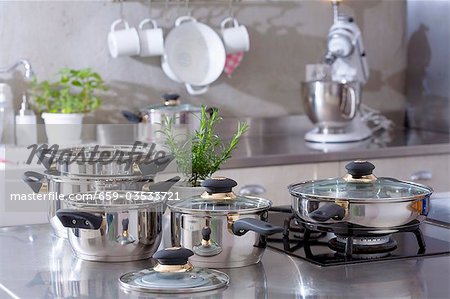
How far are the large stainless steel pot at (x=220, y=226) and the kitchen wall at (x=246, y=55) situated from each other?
209 cm

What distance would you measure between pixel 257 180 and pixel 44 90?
914 mm

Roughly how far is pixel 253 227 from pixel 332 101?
2.21m

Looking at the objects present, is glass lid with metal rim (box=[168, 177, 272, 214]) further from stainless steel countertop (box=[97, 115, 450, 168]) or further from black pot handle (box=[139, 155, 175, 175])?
stainless steel countertop (box=[97, 115, 450, 168])

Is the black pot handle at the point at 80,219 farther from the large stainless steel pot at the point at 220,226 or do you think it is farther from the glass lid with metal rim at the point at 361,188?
the glass lid with metal rim at the point at 361,188

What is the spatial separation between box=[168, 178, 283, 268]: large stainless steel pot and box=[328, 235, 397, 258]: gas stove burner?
0.18 meters

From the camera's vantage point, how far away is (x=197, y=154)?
5.47 ft

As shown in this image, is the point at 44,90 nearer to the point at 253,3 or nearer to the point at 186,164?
the point at 253,3

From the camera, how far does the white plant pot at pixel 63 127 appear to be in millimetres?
3297

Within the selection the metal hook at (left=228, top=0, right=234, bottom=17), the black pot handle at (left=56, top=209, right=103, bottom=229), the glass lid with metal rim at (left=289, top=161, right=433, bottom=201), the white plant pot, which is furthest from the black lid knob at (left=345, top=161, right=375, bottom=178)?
the metal hook at (left=228, top=0, right=234, bottom=17)

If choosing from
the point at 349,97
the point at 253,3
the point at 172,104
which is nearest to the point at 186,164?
the point at 172,104

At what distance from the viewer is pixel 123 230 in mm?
1497

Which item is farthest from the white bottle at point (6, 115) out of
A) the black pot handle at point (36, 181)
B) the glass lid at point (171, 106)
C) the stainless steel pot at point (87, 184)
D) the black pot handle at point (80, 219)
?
the black pot handle at point (80, 219)

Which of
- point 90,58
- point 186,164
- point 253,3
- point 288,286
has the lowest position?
point 288,286

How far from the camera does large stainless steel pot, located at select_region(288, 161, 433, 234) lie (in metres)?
1.48
